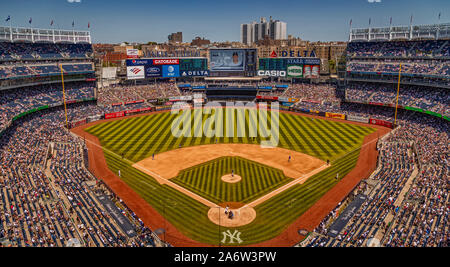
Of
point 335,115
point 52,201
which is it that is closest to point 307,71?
point 335,115

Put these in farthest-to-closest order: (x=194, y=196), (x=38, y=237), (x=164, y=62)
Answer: (x=164, y=62) → (x=194, y=196) → (x=38, y=237)

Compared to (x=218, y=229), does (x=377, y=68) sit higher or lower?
higher

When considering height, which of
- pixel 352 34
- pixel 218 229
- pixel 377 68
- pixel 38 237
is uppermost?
pixel 352 34

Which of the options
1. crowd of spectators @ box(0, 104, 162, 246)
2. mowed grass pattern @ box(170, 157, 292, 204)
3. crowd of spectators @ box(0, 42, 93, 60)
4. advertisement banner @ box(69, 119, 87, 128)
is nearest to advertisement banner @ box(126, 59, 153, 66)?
crowd of spectators @ box(0, 42, 93, 60)

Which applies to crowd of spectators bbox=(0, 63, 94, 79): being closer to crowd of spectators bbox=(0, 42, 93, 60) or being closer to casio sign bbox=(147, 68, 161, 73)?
crowd of spectators bbox=(0, 42, 93, 60)

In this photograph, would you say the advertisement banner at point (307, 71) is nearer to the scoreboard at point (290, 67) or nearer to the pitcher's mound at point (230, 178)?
the scoreboard at point (290, 67)

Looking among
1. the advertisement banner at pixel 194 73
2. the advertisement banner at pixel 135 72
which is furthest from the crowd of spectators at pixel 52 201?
the advertisement banner at pixel 194 73

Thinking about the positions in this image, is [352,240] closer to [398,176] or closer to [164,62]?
[398,176]
